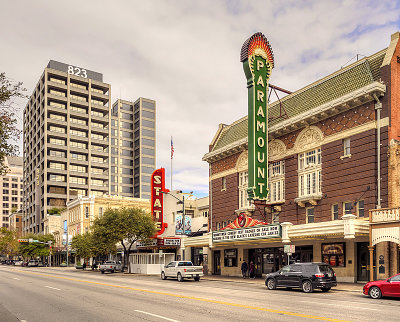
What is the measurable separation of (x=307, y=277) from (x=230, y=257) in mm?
21239

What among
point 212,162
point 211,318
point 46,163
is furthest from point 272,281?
point 46,163

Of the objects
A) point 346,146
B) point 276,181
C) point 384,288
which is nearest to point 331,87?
point 346,146

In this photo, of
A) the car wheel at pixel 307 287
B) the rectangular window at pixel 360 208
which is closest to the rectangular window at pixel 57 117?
the rectangular window at pixel 360 208

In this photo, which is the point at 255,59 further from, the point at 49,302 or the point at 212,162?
the point at 49,302

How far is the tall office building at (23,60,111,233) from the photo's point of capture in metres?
124

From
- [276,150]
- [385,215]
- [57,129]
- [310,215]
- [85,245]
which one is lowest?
[85,245]

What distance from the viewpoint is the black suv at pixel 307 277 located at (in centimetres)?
2444

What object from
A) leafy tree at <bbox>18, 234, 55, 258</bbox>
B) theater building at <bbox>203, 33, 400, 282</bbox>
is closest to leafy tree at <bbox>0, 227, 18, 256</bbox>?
leafy tree at <bbox>18, 234, 55, 258</bbox>

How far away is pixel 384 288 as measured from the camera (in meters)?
20.6

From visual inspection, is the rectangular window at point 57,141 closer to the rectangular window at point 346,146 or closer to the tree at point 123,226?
the tree at point 123,226

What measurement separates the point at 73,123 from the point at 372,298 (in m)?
116

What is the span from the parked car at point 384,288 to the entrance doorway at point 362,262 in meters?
9.60

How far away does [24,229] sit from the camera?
474 feet

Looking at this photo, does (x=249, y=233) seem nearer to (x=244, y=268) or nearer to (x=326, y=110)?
(x=244, y=268)
